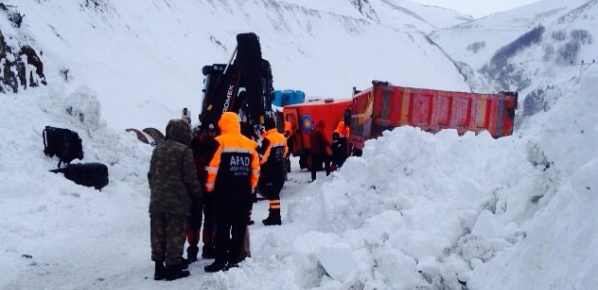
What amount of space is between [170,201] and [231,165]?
79 cm

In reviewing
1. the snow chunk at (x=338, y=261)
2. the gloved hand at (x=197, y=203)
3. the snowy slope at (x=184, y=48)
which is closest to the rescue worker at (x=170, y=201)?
the gloved hand at (x=197, y=203)

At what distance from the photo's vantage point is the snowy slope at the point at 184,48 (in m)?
22.0

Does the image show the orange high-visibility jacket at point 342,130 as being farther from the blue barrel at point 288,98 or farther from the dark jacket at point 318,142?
the blue barrel at point 288,98

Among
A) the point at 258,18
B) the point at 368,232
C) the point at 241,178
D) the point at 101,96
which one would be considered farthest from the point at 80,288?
the point at 258,18

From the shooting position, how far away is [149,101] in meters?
23.5

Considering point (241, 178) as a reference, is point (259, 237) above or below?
below

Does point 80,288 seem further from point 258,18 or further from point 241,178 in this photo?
point 258,18

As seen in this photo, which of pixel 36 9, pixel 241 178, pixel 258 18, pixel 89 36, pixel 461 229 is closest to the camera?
pixel 461 229

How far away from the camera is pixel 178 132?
20.5ft

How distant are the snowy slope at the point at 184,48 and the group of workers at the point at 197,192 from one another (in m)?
11.6

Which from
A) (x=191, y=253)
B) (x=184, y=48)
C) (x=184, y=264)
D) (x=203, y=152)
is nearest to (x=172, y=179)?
(x=203, y=152)

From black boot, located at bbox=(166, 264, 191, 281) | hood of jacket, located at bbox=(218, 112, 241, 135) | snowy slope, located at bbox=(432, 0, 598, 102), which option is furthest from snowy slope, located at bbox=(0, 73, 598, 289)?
snowy slope, located at bbox=(432, 0, 598, 102)

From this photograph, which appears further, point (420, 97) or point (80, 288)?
point (420, 97)

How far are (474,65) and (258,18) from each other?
206ft
